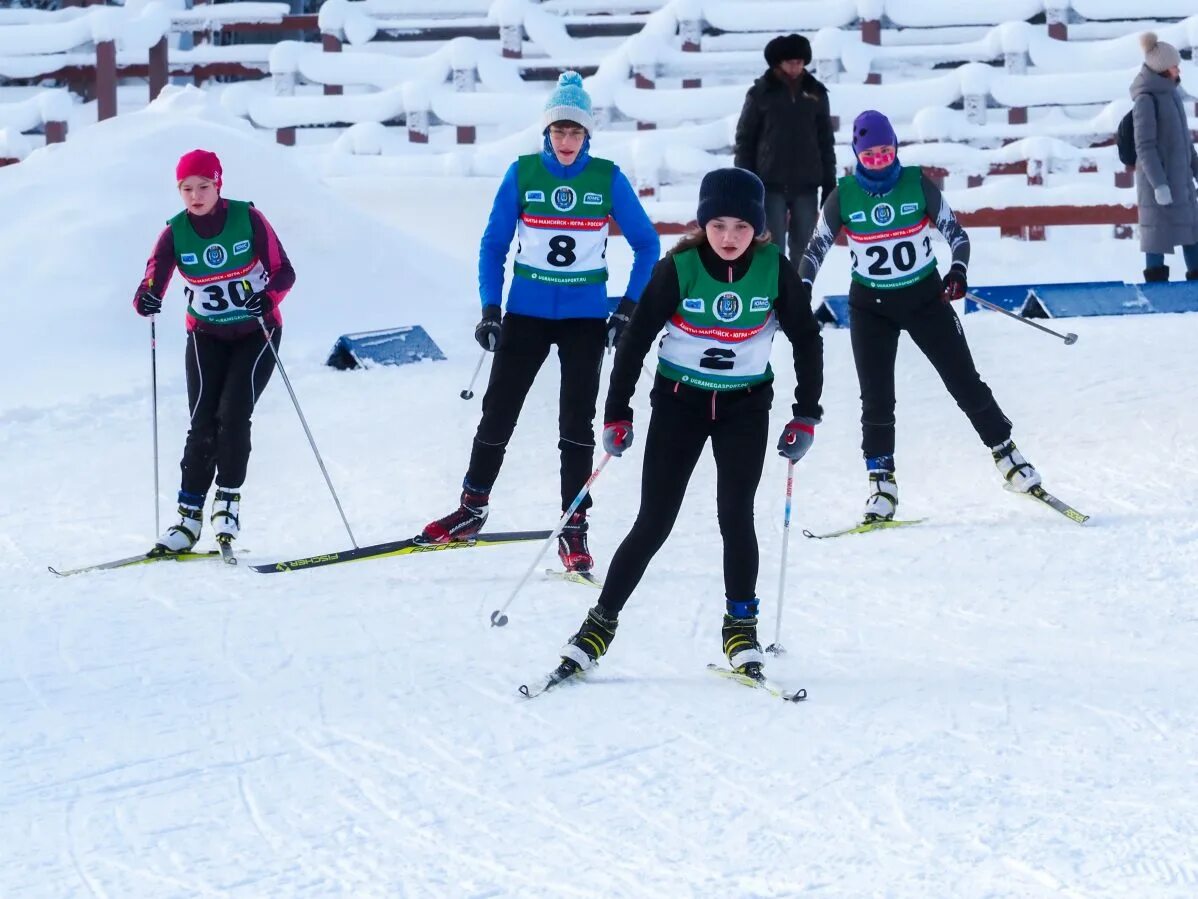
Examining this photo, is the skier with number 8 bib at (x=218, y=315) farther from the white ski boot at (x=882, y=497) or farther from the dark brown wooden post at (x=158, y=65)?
the dark brown wooden post at (x=158, y=65)

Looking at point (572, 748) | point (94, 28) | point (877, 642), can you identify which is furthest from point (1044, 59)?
point (572, 748)

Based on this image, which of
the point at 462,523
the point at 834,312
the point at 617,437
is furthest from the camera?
the point at 834,312

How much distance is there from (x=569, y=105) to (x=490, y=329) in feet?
2.58

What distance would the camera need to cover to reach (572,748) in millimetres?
3795

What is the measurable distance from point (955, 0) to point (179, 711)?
14491mm

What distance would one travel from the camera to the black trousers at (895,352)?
6.25 meters

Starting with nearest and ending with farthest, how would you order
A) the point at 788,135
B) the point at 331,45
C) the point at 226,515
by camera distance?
→ the point at 226,515
the point at 788,135
the point at 331,45

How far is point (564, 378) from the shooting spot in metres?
5.78

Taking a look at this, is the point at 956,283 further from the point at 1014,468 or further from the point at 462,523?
the point at 462,523

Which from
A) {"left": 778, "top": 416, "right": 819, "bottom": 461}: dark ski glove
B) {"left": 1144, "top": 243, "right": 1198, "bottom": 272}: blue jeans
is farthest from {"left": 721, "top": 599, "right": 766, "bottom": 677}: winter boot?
{"left": 1144, "top": 243, "right": 1198, "bottom": 272}: blue jeans

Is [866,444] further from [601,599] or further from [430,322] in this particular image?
[430,322]

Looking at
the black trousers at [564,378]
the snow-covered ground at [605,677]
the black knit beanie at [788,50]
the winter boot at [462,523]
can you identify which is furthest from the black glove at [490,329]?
the black knit beanie at [788,50]

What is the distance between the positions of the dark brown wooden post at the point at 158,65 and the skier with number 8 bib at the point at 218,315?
12046 millimetres

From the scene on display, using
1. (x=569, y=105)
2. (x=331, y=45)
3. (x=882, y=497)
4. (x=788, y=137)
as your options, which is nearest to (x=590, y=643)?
(x=569, y=105)
